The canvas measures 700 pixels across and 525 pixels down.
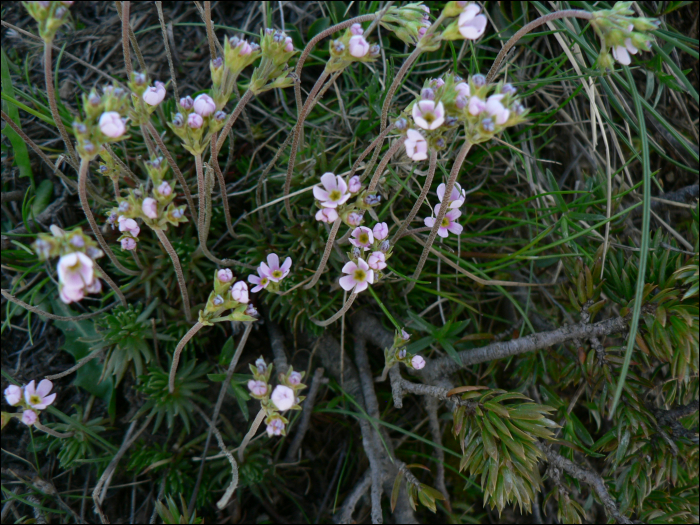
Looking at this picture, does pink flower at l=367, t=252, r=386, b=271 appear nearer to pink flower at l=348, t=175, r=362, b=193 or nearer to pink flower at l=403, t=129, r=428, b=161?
pink flower at l=348, t=175, r=362, b=193

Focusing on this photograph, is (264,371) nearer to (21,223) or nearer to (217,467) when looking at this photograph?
(217,467)

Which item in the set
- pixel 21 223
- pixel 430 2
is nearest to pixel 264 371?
pixel 21 223

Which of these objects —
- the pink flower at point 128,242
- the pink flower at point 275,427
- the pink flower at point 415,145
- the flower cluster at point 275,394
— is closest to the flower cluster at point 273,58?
the pink flower at point 415,145

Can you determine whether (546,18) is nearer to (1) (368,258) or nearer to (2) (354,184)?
(2) (354,184)

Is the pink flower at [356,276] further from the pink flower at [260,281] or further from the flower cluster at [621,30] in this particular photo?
the flower cluster at [621,30]

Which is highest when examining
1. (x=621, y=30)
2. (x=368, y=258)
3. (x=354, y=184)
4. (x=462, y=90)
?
(x=621, y=30)

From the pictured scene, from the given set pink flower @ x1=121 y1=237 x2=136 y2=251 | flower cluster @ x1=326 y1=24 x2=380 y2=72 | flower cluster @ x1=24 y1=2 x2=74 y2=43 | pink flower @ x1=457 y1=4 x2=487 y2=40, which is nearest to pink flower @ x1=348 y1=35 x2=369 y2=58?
flower cluster @ x1=326 y1=24 x2=380 y2=72

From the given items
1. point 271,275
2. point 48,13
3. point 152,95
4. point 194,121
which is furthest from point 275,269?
point 48,13
